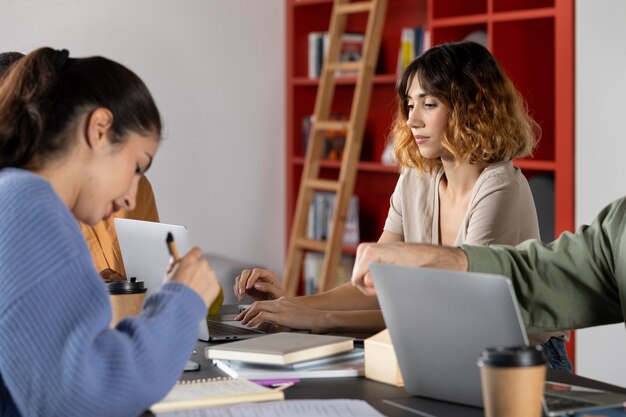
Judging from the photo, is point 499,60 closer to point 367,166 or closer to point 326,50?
point 367,166

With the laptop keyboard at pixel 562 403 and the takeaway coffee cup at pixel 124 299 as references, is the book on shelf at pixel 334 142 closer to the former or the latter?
the takeaway coffee cup at pixel 124 299

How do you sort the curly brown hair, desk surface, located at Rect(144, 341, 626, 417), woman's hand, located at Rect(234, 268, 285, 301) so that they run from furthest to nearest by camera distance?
the curly brown hair < woman's hand, located at Rect(234, 268, 285, 301) < desk surface, located at Rect(144, 341, 626, 417)

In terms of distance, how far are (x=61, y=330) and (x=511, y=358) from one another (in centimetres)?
58

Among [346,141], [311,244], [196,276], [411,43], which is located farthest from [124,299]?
[346,141]

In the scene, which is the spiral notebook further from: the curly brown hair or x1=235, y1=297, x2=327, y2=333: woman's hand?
the curly brown hair

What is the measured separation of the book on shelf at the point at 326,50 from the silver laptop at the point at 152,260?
326cm

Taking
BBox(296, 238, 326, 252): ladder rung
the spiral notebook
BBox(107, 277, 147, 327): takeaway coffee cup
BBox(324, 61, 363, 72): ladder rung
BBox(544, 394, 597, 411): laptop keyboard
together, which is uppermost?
BBox(324, 61, 363, 72): ladder rung

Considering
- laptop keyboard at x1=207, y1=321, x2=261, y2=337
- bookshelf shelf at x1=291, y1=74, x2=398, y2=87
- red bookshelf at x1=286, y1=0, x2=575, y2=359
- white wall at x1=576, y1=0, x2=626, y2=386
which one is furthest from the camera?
bookshelf shelf at x1=291, y1=74, x2=398, y2=87

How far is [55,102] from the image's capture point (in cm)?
146

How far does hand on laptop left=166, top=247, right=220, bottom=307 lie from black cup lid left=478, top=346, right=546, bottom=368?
434 millimetres

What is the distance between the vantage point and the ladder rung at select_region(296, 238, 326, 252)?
5207mm

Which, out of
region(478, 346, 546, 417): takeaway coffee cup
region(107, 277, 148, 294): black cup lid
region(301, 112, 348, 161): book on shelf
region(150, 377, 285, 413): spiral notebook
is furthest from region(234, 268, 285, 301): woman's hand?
region(301, 112, 348, 161): book on shelf

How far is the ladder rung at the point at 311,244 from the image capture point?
5.21 metres

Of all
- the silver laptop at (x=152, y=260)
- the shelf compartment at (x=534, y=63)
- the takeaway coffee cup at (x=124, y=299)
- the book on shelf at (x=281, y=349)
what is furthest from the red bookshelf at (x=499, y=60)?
the takeaway coffee cup at (x=124, y=299)
